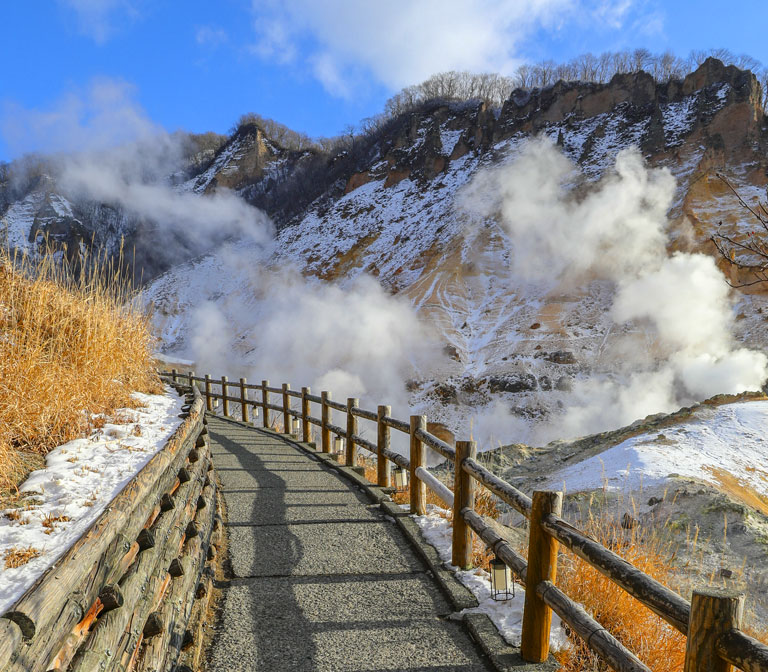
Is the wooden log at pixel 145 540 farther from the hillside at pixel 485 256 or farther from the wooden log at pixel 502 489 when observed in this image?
the hillside at pixel 485 256

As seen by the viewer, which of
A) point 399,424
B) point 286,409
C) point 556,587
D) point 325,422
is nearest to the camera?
point 556,587

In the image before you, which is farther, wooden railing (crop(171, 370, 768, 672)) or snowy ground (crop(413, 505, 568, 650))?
snowy ground (crop(413, 505, 568, 650))

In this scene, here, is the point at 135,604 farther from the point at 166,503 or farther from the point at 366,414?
the point at 366,414

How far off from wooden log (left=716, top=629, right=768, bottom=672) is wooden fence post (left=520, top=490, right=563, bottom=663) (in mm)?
1130

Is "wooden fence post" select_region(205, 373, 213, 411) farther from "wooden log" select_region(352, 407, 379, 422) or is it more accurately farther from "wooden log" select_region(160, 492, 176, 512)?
"wooden log" select_region(160, 492, 176, 512)

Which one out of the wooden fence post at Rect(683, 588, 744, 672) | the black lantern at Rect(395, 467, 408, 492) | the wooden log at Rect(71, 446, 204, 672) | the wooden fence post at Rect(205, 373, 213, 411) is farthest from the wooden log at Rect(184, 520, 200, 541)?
the wooden fence post at Rect(205, 373, 213, 411)

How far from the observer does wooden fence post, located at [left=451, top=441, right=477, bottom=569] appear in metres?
3.80

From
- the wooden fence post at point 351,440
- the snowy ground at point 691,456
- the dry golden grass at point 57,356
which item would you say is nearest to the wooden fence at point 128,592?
the dry golden grass at point 57,356

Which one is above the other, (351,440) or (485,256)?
(485,256)

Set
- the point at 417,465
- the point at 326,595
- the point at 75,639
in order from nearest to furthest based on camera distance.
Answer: the point at 75,639 < the point at 326,595 < the point at 417,465

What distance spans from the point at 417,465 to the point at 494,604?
1842 mm

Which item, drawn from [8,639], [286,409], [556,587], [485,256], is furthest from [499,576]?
[485,256]

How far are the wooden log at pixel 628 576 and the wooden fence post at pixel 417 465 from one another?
96.5 inches

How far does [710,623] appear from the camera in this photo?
148 cm
